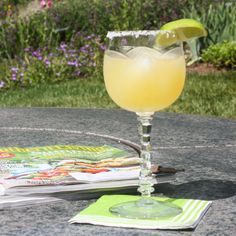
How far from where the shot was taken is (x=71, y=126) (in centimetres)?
261

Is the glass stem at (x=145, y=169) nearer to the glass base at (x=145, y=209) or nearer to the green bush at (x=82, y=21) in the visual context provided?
the glass base at (x=145, y=209)

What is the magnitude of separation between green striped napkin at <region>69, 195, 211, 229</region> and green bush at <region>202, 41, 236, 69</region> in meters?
6.84

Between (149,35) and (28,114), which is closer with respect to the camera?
(149,35)

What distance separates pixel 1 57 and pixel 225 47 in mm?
2895

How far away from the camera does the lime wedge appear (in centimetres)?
149

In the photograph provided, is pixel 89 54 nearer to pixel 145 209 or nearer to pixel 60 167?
pixel 60 167

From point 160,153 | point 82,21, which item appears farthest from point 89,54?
point 160,153

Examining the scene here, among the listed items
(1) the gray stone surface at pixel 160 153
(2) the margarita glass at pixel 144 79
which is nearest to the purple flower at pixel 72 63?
(1) the gray stone surface at pixel 160 153

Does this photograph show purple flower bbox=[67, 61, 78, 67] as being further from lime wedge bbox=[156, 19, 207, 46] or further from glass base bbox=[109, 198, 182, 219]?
glass base bbox=[109, 198, 182, 219]

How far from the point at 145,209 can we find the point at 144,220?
0.20 ft

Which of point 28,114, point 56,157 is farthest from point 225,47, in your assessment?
point 56,157

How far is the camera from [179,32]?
159 centimetres

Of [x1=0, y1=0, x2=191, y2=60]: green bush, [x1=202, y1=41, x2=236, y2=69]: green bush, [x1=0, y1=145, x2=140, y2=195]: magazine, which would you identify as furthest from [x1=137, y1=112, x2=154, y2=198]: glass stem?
[x1=0, y1=0, x2=191, y2=60]: green bush

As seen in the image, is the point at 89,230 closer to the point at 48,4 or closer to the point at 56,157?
the point at 56,157
